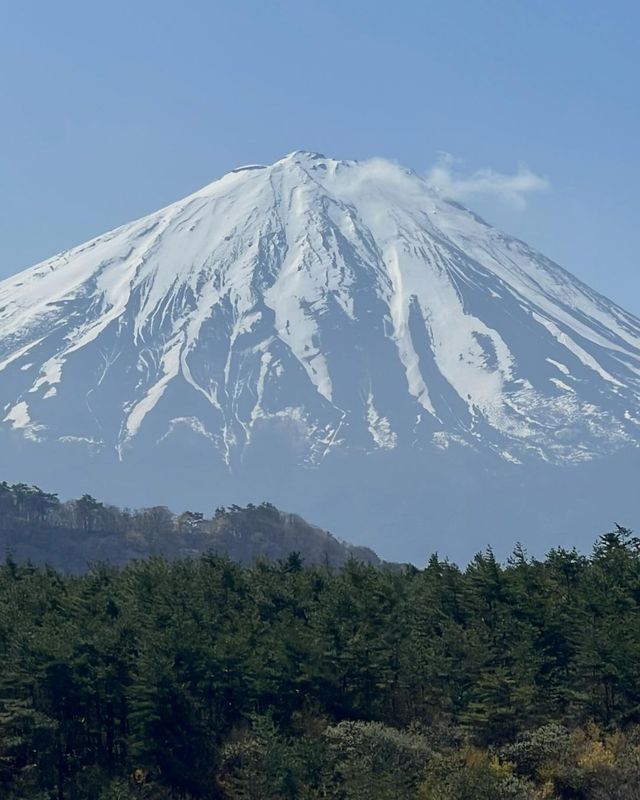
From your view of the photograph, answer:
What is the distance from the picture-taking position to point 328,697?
44438 mm

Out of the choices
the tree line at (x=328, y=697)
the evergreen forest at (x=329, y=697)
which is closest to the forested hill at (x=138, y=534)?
the evergreen forest at (x=329, y=697)

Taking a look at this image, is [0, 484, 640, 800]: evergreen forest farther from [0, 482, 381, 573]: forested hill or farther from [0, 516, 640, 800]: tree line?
[0, 482, 381, 573]: forested hill

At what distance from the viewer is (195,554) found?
4658 inches

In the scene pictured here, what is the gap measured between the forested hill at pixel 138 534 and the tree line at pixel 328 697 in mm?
62711

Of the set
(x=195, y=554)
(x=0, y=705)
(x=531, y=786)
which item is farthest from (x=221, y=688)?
(x=195, y=554)

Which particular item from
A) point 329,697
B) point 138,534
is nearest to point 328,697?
point 329,697

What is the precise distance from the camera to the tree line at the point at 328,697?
3909 cm

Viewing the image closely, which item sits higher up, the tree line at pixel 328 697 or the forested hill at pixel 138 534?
the forested hill at pixel 138 534

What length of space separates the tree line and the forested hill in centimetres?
6271

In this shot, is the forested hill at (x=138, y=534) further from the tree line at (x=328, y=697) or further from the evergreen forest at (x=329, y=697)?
the tree line at (x=328, y=697)

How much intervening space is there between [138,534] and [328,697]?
79.1 metres

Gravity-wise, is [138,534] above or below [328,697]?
above

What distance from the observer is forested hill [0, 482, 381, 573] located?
114188 millimetres

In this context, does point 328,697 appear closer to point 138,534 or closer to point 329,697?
point 329,697
